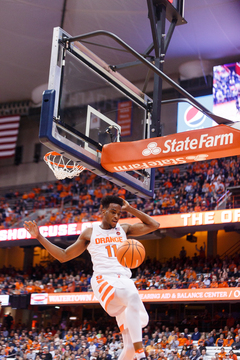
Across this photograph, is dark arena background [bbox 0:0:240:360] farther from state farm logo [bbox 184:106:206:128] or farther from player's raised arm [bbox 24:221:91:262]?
player's raised arm [bbox 24:221:91:262]

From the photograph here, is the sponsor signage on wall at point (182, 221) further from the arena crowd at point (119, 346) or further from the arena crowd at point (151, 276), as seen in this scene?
the arena crowd at point (119, 346)

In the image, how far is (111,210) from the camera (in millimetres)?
5551

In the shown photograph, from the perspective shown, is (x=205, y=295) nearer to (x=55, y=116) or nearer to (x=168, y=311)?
(x=168, y=311)

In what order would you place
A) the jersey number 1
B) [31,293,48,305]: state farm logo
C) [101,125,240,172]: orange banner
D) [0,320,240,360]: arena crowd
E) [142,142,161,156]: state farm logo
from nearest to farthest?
the jersey number 1, [101,125,240,172]: orange banner, [142,142,161,156]: state farm logo, [0,320,240,360]: arena crowd, [31,293,48,305]: state farm logo

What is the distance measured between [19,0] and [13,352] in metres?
14.1

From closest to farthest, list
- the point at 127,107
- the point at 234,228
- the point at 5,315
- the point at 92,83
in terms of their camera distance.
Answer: the point at 92,83 → the point at 127,107 → the point at 234,228 → the point at 5,315

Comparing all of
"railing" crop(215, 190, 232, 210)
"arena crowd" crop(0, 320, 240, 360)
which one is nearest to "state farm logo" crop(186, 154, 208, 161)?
"arena crowd" crop(0, 320, 240, 360)

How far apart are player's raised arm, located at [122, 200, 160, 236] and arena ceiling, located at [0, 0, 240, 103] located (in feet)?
49.0

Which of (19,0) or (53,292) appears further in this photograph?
(53,292)

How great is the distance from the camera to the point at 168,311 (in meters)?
23.3

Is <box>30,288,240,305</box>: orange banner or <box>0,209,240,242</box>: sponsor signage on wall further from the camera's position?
<box>0,209,240,242</box>: sponsor signage on wall

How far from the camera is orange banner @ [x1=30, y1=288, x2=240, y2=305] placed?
18.1 meters

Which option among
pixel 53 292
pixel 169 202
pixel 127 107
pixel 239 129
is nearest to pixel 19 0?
pixel 169 202

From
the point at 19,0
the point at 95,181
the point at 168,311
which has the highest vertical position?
the point at 19,0
